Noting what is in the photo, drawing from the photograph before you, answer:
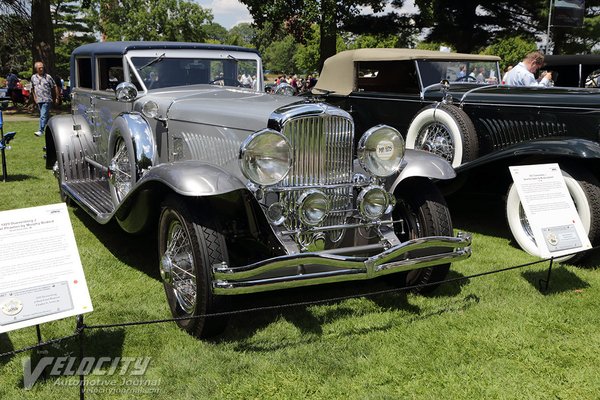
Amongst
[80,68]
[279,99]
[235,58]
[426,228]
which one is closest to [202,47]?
[235,58]

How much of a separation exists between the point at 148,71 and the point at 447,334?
319cm

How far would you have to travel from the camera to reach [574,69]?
7539 mm

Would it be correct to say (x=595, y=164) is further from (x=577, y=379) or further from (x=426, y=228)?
(x=577, y=379)

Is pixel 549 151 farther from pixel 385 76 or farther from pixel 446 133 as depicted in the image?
pixel 385 76

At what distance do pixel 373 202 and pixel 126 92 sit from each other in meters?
2.27

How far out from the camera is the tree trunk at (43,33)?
53.1ft

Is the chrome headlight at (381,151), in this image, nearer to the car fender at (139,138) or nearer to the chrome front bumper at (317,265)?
the chrome front bumper at (317,265)

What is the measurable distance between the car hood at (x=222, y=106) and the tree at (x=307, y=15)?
12.5 metres

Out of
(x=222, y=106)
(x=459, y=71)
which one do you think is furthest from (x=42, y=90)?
(x=222, y=106)

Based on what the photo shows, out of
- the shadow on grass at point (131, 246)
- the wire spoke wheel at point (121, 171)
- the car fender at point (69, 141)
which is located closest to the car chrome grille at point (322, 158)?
the shadow on grass at point (131, 246)

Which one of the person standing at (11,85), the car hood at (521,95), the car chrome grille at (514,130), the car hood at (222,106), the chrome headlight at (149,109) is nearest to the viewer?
the car hood at (222,106)

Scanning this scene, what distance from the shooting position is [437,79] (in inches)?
248

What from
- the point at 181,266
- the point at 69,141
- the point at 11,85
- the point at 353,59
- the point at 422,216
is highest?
the point at 353,59

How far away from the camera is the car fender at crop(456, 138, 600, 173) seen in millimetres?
4195
